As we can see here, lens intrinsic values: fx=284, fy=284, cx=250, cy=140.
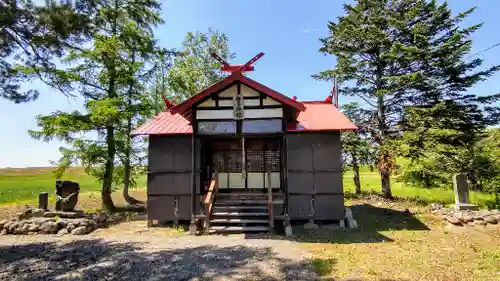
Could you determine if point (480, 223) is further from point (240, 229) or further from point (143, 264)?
point (143, 264)

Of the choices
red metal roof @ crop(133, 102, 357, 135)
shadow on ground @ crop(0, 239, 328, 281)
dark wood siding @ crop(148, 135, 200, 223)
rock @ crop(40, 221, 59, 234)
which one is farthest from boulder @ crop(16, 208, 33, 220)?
red metal roof @ crop(133, 102, 357, 135)

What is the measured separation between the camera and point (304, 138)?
1184 centimetres

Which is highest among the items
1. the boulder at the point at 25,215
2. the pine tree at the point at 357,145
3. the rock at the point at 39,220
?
the pine tree at the point at 357,145

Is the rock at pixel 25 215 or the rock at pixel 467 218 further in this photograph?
the rock at pixel 25 215

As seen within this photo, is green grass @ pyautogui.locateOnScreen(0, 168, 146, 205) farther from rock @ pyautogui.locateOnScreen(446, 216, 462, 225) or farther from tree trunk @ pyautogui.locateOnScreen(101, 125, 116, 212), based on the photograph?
rock @ pyautogui.locateOnScreen(446, 216, 462, 225)

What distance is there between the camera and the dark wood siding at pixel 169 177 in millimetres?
12102

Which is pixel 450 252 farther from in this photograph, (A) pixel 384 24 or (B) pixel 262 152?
(A) pixel 384 24

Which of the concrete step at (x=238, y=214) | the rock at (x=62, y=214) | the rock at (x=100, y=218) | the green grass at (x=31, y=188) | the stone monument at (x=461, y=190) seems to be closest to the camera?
the concrete step at (x=238, y=214)

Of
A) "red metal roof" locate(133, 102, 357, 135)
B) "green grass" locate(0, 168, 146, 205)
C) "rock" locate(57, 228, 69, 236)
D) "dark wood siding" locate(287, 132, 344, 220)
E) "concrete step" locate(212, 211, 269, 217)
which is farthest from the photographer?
"green grass" locate(0, 168, 146, 205)

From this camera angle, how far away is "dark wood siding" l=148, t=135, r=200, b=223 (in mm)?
12102

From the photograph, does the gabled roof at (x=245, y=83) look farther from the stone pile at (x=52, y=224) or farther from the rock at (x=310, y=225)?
the stone pile at (x=52, y=224)

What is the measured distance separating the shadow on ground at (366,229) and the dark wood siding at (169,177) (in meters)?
3.62

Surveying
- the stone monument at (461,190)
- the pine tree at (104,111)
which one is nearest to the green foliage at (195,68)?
the pine tree at (104,111)

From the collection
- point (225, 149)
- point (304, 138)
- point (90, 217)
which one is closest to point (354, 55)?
point (304, 138)
